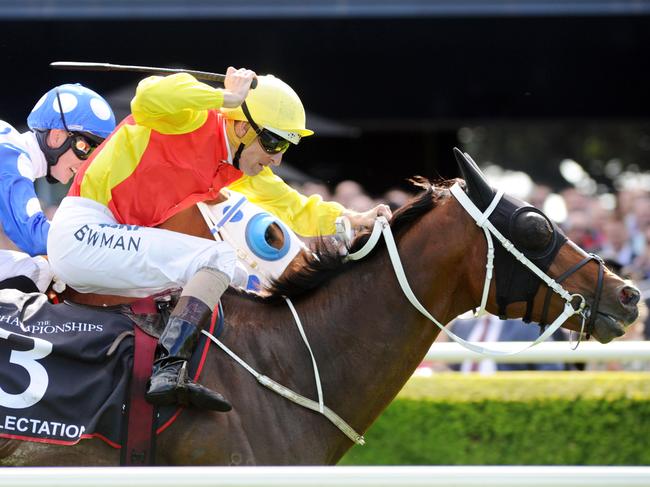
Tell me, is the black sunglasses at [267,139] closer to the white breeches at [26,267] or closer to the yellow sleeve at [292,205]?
the yellow sleeve at [292,205]

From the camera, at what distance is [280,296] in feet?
11.8

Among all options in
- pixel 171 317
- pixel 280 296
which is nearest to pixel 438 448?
pixel 280 296

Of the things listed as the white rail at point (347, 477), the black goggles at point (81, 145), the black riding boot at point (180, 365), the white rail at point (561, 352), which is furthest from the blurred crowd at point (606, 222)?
the white rail at point (347, 477)

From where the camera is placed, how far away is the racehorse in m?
3.36

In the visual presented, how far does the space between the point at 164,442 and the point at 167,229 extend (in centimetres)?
76

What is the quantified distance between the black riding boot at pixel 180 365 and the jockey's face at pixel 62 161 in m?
1.14

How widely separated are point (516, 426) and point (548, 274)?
9.25 ft

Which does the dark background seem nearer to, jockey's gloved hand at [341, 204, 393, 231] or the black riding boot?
jockey's gloved hand at [341, 204, 393, 231]

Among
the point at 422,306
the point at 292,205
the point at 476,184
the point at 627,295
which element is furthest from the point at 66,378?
the point at 627,295

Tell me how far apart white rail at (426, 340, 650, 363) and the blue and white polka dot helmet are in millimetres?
1886

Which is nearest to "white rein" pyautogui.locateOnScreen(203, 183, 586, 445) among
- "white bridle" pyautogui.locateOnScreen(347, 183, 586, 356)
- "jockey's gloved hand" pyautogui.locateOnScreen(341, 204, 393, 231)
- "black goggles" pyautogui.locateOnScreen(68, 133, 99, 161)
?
"white bridle" pyautogui.locateOnScreen(347, 183, 586, 356)

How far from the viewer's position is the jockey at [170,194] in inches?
128

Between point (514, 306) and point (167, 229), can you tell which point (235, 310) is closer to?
point (167, 229)

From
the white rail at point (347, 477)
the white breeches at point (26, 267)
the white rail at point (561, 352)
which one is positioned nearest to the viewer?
the white rail at point (347, 477)
